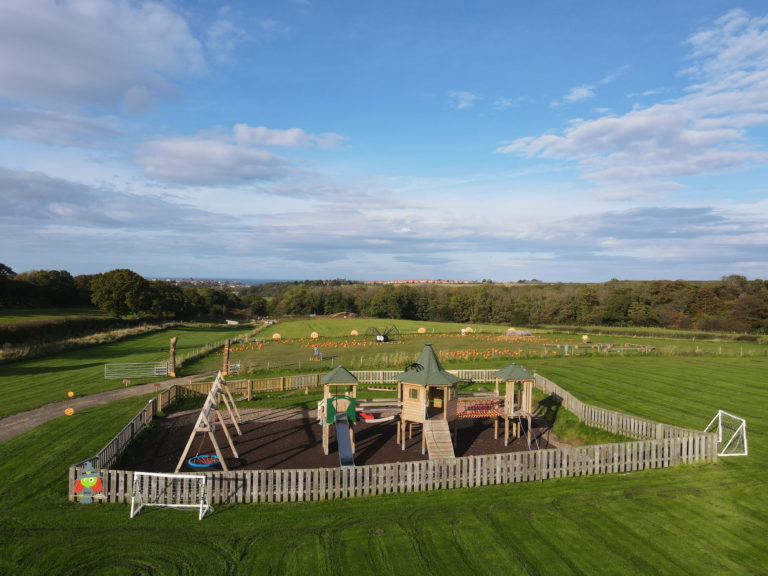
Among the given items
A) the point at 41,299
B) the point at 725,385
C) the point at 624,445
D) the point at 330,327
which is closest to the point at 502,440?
the point at 624,445

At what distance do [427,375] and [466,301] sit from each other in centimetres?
9811

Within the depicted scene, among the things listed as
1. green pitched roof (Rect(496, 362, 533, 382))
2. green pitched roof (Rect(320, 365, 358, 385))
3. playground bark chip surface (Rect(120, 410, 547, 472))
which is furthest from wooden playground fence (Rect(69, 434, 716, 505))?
green pitched roof (Rect(320, 365, 358, 385))

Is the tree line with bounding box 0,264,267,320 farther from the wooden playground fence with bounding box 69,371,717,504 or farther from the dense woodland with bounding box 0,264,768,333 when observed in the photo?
the wooden playground fence with bounding box 69,371,717,504

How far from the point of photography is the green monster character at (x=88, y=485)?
12.6m

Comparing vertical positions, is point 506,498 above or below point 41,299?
below

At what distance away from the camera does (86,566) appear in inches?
378

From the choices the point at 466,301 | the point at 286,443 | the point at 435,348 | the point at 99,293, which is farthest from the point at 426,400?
the point at 466,301

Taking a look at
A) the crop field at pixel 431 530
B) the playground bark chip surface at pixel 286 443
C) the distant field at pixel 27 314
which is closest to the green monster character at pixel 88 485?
the crop field at pixel 431 530

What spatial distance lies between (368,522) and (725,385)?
79.7 feet

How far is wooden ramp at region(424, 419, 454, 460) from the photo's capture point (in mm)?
16625

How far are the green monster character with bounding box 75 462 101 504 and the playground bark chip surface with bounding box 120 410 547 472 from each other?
3285 mm

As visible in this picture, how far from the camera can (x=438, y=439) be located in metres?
17.4

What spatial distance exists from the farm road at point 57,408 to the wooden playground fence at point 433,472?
6368mm

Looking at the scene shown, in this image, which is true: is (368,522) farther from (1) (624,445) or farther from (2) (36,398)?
(2) (36,398)
